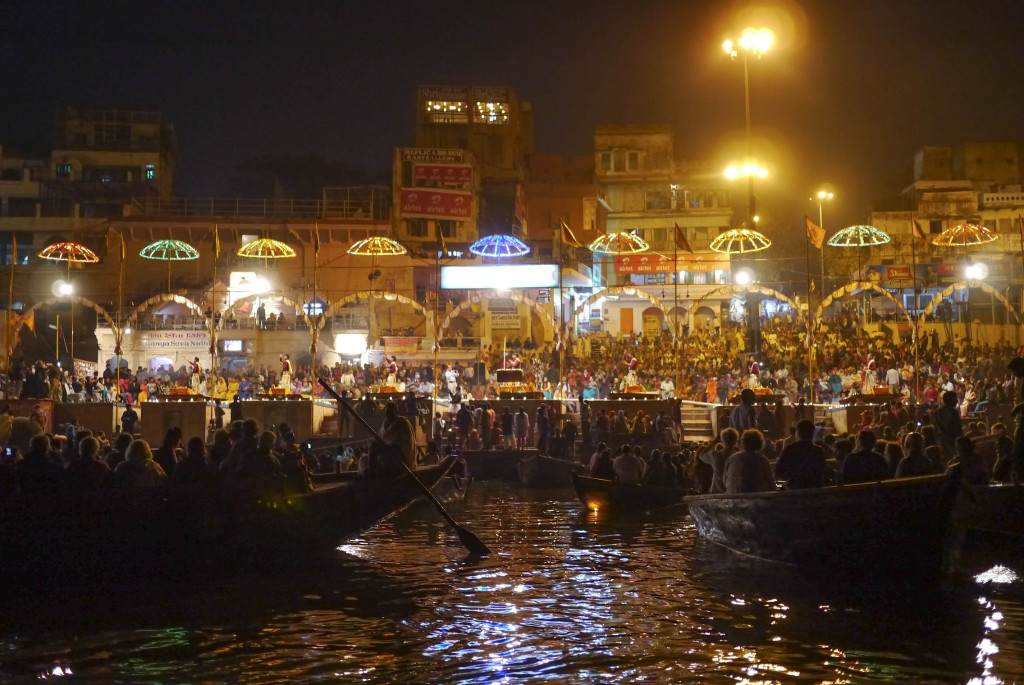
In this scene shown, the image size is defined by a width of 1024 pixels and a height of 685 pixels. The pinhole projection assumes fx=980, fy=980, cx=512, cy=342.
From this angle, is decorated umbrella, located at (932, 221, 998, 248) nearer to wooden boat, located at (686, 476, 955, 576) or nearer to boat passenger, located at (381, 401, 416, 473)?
boat passenger, located at (381, 401, 416, 473)

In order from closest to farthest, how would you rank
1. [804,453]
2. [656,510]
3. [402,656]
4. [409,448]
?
1. [402,656]
2. [804,453]
3. [409,448]
4. [656,510]

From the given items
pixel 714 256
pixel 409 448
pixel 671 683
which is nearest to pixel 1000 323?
pixel 714 256

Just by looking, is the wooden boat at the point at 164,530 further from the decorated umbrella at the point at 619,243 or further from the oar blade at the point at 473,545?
the decorated umbrella at the point at 619,243

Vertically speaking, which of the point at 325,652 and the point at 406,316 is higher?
the point at 406,316

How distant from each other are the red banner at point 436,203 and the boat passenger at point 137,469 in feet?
128

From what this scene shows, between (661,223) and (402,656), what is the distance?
51.2m

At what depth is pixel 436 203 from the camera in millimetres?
51156

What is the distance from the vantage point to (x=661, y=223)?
57.7 metres

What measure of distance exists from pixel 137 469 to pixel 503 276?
3040cm

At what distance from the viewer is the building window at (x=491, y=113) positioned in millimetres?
56594

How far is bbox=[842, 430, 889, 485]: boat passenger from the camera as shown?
1139 centimetres

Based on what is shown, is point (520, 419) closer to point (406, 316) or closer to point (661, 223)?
point (406, 316)

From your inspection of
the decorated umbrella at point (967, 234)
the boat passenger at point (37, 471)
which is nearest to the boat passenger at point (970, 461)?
the boat passenger at point (37, 471)

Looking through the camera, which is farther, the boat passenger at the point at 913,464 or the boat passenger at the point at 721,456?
the boat passenger at the point at 721,456
